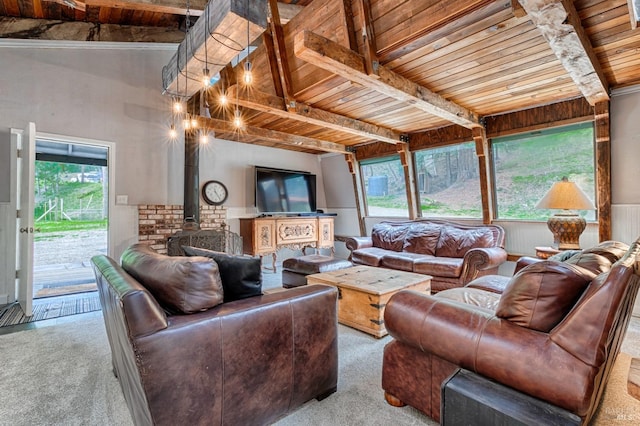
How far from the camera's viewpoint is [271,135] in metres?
4.88

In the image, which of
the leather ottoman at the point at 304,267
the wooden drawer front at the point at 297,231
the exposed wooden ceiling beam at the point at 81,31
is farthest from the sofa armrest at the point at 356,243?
the exposed wooden ceiling beam at the point at 81,31

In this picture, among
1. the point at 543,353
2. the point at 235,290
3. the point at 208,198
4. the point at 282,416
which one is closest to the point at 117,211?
the point at 208,198

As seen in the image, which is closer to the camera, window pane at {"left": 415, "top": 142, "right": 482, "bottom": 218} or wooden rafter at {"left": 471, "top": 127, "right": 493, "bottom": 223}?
wooden rafter at {"left": 471, "top": 127, "right": 493, "bottom": 223}

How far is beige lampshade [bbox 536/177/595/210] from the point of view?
307 cm

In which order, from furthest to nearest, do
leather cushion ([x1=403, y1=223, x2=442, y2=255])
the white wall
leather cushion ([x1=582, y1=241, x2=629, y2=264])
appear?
leather cushion ([x1=403, y1=223, x2=442, y2=255]) → the white wall → leather cushion ([x1=582, y1=241, x2=629, y2=264])

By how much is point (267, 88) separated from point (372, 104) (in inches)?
51.4

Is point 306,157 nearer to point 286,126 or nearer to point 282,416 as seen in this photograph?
point 286,126

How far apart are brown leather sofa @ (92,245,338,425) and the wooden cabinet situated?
10.7 ft

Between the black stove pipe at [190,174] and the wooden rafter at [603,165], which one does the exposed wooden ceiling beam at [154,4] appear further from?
the wooden rafter at [603,165]

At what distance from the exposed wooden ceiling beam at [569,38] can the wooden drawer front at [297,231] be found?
4.11 meters

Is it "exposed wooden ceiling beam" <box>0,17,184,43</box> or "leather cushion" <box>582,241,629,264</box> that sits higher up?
"exposed wooden ceiling beam" <box>0,17,184,43</box>

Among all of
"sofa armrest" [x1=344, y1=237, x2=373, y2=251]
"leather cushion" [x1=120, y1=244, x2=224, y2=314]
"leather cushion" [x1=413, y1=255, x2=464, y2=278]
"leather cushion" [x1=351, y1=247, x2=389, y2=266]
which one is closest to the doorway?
"sofa armrest" [x1=344, y1=237, x2=373, y2=251]

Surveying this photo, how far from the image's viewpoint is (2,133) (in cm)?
341

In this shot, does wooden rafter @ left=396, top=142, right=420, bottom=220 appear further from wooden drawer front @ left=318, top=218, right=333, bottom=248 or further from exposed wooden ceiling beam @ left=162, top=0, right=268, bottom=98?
exposed wooden ceiling beam @ left=162, top=0, right=268, bottom=98
